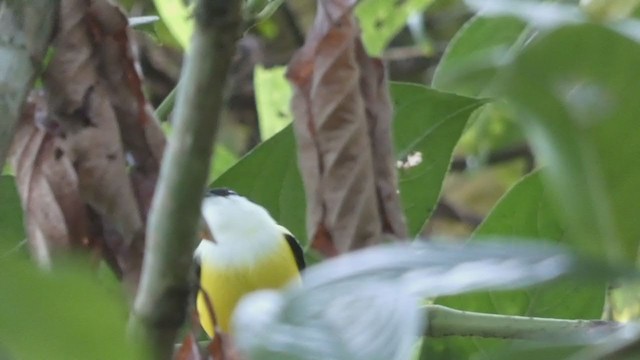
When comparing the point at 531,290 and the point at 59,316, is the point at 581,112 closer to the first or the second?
the point at 59,316

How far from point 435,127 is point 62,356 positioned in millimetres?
802

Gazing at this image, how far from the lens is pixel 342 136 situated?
77 centimetres

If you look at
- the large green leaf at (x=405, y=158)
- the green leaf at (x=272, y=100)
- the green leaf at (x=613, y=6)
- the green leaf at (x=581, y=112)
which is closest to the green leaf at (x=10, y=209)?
the large green leaf at (x=405, y=158)

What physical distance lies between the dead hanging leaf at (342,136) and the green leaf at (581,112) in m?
0.36

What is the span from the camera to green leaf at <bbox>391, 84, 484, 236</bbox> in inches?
40.6

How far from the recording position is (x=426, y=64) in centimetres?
238

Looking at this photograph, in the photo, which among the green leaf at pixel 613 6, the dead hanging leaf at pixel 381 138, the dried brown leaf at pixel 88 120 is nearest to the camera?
the green leaf at pixel 613 6

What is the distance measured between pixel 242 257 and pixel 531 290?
49 cm

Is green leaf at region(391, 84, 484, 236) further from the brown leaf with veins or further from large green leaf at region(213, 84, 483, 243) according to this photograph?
the brown leaf with veins

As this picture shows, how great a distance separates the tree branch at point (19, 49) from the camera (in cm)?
58

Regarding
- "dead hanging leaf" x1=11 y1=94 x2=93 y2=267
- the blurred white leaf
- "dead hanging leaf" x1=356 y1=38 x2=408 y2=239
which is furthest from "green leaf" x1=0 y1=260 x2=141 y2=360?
"dead hanging leaf" x1=356 y1=38 x2=408 y2=239

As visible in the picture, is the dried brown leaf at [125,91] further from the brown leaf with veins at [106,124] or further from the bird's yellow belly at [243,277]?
the bird's yellow belly at [243,277]

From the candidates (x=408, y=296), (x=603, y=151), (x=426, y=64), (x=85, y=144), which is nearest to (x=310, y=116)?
(x=85, y=144)

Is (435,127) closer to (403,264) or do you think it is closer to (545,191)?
(545,191)
